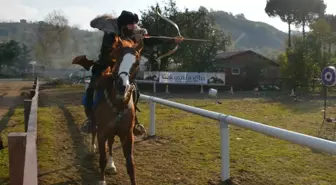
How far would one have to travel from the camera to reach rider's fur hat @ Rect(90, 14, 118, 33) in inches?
257

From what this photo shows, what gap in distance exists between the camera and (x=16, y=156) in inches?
147

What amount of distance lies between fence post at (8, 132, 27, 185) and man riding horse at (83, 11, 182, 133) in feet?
7.96

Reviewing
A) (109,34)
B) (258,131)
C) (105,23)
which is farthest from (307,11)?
(258,131)

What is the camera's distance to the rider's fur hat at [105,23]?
652 cm

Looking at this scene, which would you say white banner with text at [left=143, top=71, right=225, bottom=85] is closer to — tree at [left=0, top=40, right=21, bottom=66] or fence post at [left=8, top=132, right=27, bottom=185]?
fence post at [left=8, top=132, right=27, bottom=185]

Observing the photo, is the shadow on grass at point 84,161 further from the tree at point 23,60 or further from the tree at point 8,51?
the tree at point 23,60

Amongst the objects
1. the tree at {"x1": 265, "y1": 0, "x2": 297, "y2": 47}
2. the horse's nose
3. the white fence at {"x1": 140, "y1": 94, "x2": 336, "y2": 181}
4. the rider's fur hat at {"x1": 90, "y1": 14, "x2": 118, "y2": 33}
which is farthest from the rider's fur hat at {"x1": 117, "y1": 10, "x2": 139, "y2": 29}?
the tree at {"x1": 265, "y1": 0, "x2": 297, "y2": 47}

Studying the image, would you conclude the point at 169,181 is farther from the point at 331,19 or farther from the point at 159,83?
the point at 331,19

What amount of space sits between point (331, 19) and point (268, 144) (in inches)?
2245

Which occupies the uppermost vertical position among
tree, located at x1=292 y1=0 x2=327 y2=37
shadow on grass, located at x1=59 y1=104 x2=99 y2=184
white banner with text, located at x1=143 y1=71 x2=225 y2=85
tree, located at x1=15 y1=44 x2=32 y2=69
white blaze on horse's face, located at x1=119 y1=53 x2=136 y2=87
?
tree, located at x1=292 y1=0 x2=327 y2=37

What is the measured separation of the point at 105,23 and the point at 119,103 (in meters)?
1.73

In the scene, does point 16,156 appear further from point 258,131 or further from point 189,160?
point 189,160

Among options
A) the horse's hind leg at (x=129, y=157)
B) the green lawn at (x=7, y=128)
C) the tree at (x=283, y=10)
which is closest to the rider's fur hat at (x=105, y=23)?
the horse's hind leg at (x=129, y=157)

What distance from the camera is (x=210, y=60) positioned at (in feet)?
120
